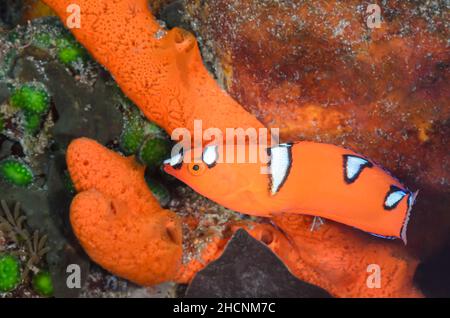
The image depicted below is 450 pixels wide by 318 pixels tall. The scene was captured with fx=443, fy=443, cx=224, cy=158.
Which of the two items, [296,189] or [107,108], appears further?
[107,108]

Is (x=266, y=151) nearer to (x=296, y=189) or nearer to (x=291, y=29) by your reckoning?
(x=296, y=189)

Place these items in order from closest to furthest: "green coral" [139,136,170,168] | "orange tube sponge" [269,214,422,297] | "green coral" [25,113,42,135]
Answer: "green coral" [25,113,42,135], "green coral" [139,136,170,168], "orange tube sponge" [269,214,422,297]

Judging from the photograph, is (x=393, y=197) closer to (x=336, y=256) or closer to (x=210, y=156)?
(x=336, y=256)

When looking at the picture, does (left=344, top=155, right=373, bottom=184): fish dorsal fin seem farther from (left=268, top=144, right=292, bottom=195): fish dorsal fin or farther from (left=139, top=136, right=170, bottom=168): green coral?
(left=139, top=136, right=170, bottom=168): green coral

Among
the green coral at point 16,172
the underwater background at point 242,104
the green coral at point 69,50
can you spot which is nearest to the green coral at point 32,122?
the underwater background at point 242,104

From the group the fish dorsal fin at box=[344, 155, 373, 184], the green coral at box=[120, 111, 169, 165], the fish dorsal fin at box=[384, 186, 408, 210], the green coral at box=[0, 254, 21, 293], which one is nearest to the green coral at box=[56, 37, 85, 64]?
the green coral at box=[120, 111, 169, 165]

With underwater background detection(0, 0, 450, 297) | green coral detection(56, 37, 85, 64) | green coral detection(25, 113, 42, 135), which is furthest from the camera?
green coral detection(56, 37, 85, 64)

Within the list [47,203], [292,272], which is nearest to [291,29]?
[292,272]
